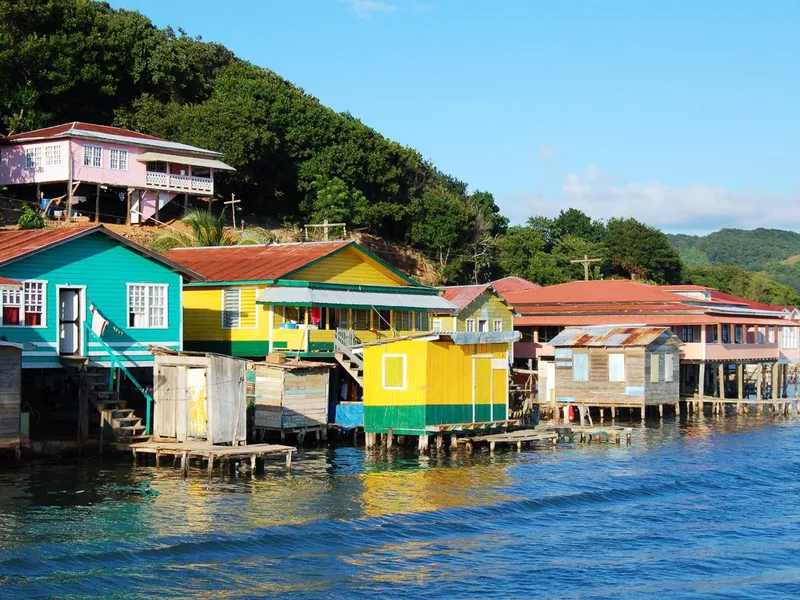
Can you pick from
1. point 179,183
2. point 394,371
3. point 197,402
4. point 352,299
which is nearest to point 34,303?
point 197,402

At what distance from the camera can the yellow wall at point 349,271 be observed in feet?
155

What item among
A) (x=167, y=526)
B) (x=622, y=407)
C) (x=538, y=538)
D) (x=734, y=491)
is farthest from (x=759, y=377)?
(x=167, y=526)

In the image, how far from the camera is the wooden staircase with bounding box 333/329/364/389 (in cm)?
4401

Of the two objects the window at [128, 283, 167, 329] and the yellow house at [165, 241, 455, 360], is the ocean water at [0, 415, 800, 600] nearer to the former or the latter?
the window at [128, 283, 167, 329]

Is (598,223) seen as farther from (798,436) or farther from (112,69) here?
(798,436)

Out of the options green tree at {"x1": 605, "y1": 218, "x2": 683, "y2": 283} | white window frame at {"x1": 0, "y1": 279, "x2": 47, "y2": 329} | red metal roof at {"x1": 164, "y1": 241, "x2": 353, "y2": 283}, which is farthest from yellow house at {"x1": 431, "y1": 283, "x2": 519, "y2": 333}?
green tree at {"x1": 605, "y1": 218, "x2": 683, "y2": 283}

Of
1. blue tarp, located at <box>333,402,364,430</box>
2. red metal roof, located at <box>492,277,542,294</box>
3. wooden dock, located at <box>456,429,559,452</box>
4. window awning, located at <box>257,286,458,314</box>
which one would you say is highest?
red metal roof, located at <box>492,277,542,294</box>

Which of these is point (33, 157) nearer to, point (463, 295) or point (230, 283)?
point (230, 283)

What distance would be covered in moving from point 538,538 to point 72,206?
4541cm

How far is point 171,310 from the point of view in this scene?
4034 cm

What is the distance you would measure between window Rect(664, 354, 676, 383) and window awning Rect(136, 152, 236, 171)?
30207 mm

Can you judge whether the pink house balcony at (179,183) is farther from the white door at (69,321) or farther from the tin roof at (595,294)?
the white door at (69,321)

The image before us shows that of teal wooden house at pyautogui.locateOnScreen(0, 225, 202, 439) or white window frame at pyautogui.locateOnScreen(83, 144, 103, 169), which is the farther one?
white window frame at pyautogui.locateOnScreen(83, 144, 103, 169)

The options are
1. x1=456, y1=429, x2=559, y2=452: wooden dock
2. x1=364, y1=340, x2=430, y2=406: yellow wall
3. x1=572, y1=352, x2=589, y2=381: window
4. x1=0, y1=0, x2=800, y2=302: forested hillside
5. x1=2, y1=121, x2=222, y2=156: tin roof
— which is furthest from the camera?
x1=0, y1=0, x2=800, y2=302: forested hillside
